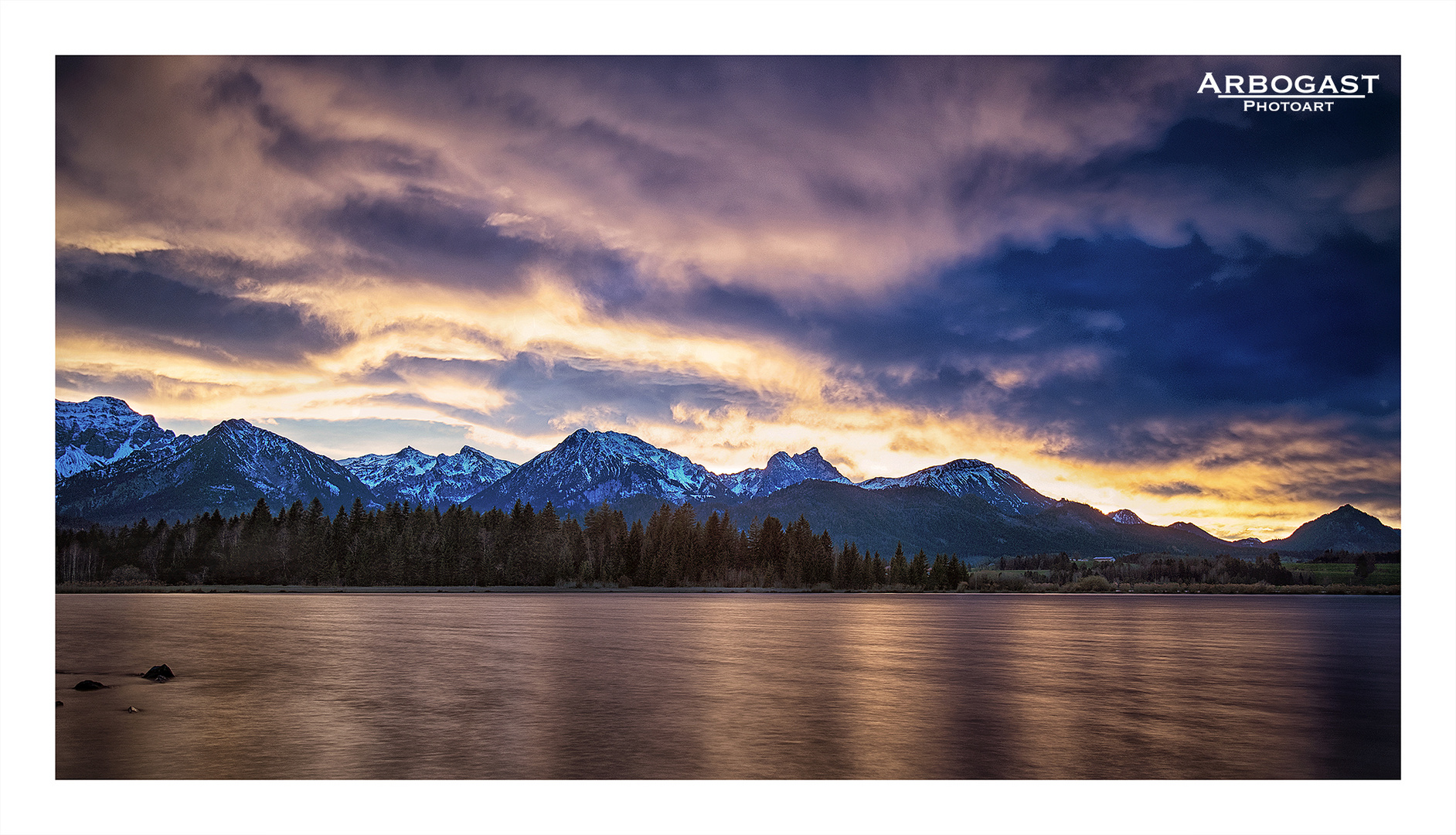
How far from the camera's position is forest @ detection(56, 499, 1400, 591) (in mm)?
128375

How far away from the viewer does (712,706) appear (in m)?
23.2

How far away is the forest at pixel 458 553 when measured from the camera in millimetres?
128375

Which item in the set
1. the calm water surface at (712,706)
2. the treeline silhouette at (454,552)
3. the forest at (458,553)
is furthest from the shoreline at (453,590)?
the calm water surface at (712,706)

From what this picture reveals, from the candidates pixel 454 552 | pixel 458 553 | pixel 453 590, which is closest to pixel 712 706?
pixel 453 590

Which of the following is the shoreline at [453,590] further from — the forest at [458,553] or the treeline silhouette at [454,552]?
the treeline silhouette at [454,552]

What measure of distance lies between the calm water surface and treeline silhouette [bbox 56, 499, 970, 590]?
270 ft

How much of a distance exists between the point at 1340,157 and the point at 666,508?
138 m

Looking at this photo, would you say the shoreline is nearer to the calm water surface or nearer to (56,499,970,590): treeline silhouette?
→ (56,499,970,590): treeline silhouette

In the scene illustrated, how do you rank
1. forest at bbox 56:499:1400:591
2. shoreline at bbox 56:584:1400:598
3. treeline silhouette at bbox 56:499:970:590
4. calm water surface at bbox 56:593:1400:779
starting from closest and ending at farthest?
1. calm water surface at bbox 56:593:1400:779
2. shoreline at bbox 56:584:1400:598
3. forest at bbox 56:499:1400:591
4. treeline silhouette at bbox 56:499:970:590

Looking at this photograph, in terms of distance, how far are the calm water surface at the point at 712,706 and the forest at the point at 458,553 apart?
270 ft

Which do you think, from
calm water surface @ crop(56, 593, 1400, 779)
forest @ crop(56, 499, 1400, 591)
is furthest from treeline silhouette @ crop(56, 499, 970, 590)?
calm water surface @ crop(56, 593, 1400, 779)

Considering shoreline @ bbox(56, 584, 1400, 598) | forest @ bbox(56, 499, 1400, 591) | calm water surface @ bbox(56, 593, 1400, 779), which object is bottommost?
shoreline @ bbox(56, 584, 1400, 598)
